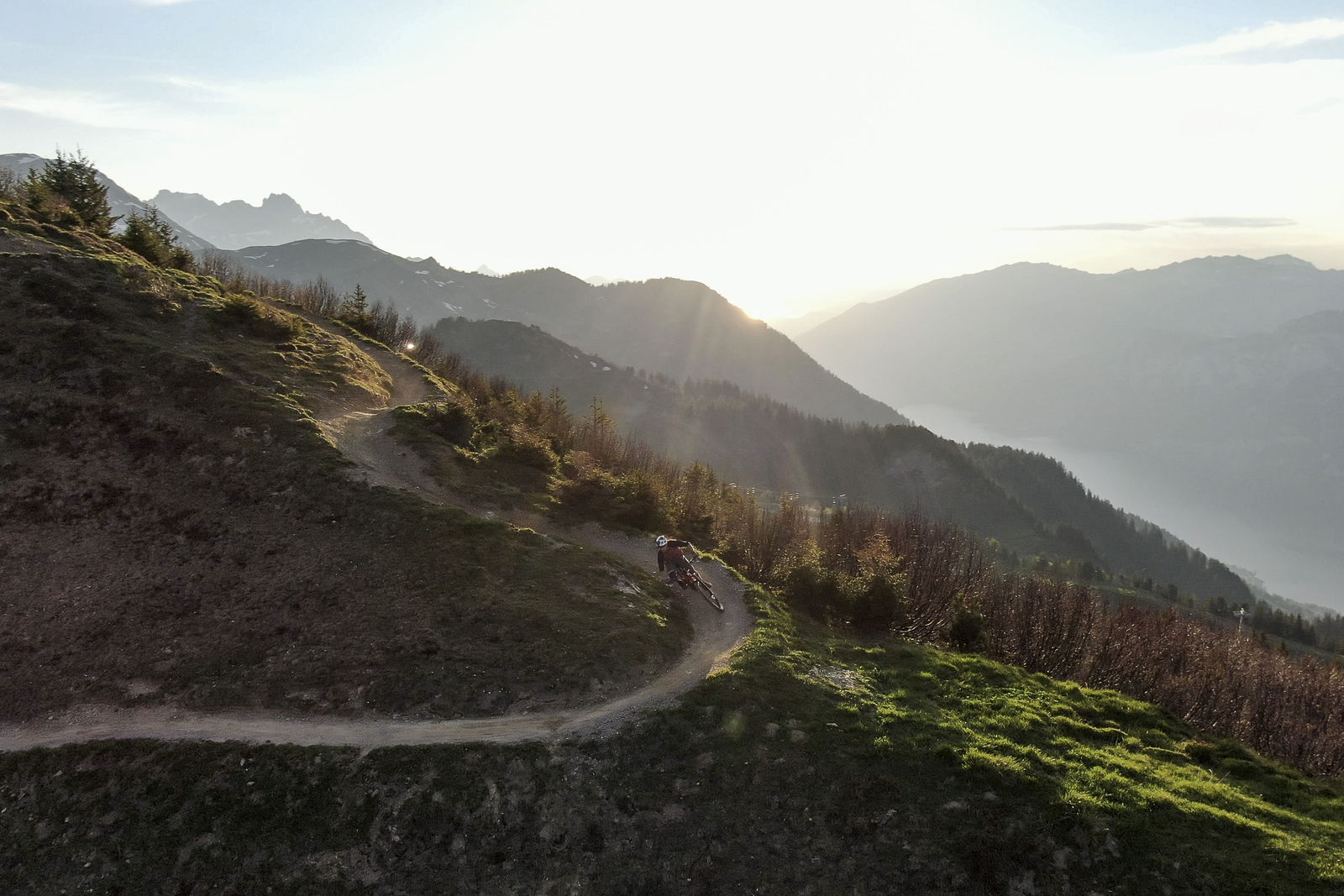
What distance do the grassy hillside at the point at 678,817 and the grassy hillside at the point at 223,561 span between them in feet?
8.25

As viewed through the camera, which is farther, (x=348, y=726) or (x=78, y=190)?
(x=78, y=190)

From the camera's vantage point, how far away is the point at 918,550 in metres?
43.6

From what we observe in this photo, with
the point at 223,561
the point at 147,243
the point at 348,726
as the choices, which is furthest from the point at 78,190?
the point at 348,726

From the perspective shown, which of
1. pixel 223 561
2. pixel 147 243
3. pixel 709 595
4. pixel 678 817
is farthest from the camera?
pixel 147 243

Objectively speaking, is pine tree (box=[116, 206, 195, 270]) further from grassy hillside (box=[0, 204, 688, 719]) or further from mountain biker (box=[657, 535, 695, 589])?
mountain biker (box=[657, 535, 695, 589])

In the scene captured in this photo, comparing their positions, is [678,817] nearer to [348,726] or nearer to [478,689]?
[478,689]

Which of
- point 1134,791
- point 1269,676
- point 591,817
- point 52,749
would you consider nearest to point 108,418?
point 52,749

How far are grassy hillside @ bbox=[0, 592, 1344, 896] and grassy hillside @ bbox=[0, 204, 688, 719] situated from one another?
252 centimetres

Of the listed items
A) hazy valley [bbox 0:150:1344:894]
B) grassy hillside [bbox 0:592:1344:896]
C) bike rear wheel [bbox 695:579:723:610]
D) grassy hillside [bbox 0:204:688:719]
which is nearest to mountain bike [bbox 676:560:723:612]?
bike rear wheel [bbox 695:579:723:610]

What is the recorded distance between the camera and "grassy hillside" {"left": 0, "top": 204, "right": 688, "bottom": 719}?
18531 mm

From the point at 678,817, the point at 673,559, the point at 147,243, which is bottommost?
the point at 678,817

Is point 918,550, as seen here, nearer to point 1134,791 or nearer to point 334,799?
point 1134,791

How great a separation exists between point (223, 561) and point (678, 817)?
17.6 metres

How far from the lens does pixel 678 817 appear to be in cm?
1527
